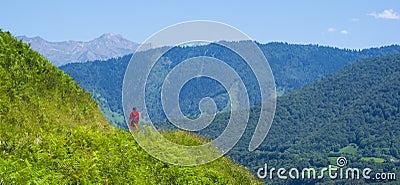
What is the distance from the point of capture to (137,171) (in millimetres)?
12172

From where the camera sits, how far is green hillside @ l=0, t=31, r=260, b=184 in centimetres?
1046

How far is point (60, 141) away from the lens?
39.3 feet

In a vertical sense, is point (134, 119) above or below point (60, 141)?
above

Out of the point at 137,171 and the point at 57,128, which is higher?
the point at 57,128

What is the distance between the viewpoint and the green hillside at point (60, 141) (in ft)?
34.3

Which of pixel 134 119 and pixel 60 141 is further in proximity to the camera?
pixel 134 119

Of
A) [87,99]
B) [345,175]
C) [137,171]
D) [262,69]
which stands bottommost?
[137,171]

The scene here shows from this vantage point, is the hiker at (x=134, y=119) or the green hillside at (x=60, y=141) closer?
the green hillside at (x=60, y=141)

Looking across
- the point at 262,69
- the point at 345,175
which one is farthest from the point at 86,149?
the point at 345,175

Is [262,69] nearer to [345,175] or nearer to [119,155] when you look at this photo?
[119,155]

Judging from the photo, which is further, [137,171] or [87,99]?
[87,99]

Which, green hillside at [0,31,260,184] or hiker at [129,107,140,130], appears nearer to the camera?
green hillside at [0,31,260,184]

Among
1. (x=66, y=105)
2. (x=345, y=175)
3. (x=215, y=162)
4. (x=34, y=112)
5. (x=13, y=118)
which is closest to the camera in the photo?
(x=13, y=118)

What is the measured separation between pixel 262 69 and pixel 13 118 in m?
6.24
